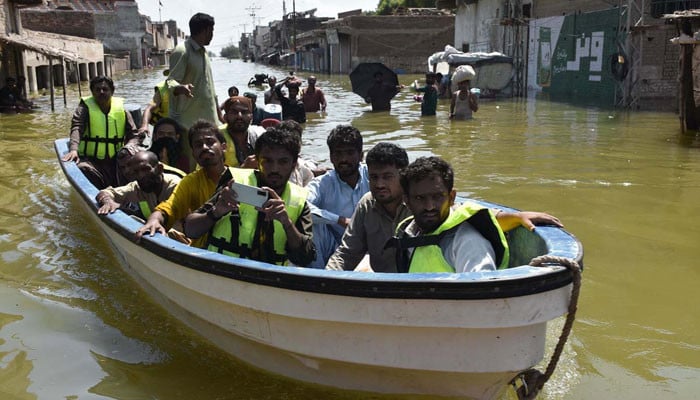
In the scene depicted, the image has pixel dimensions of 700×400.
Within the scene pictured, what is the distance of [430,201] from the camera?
3045 millimetres

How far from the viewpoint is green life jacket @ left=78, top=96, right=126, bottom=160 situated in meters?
6.71

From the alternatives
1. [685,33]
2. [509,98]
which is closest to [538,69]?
[509,98]

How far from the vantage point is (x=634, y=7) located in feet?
53.3

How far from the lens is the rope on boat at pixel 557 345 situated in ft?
9.46

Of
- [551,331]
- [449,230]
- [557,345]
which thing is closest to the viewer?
[557,345]

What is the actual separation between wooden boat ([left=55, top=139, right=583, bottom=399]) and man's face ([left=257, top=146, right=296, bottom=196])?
51cm

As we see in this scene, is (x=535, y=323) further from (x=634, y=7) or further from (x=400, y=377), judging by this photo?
(x=634, y=7)

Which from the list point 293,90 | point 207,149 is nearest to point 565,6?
point 293,90

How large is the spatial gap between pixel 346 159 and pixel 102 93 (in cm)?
358

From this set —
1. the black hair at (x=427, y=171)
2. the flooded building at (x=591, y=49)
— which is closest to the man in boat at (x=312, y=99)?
the flooded building at (x=591, y=49)

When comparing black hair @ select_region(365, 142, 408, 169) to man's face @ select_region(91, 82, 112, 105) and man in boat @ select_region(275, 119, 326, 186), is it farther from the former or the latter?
man's face @ select_region(91, 82, 112, 105)

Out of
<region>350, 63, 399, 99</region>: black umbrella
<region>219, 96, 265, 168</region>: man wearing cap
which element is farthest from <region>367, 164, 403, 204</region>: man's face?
Result: <region>350, 63, 399, 99</region>: black umbrella

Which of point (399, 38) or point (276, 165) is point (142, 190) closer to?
point (276, 165)

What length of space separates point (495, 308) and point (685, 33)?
9983mm
